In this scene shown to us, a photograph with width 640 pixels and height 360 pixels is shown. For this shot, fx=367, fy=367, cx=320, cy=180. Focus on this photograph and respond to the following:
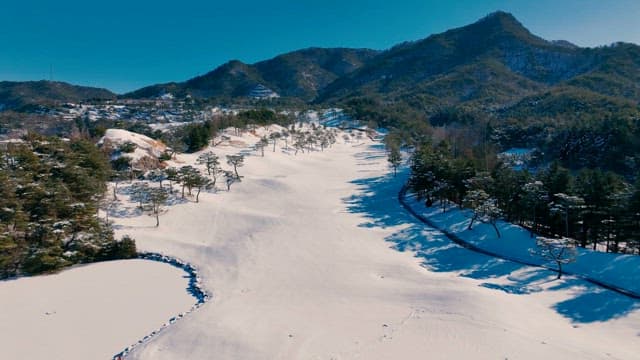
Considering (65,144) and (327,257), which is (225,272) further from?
(65,144)

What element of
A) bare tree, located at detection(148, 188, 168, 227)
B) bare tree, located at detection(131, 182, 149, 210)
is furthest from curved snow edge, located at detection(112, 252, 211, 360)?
bare tree, located at detection(131, 182, 149, 210)

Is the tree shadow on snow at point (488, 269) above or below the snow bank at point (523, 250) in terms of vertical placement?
below

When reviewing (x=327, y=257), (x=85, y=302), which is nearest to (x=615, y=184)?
(x=327, y=257)

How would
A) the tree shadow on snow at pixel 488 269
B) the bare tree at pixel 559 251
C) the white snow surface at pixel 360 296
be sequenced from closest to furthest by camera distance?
1. the white snow surface at pixel 360 296
2. the tree shadow on snow at pixel 488 269
3. the bare tree at pixel 559 251

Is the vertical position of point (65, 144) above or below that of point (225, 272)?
above

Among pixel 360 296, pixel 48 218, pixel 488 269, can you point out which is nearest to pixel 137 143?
pixel 48 218

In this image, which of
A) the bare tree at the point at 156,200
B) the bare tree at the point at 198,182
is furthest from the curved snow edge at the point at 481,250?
the bare tree at the point at 156,200

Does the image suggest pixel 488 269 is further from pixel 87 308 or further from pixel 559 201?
pixel 87 308

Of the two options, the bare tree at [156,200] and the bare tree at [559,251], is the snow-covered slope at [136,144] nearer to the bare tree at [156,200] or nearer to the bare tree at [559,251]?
the bare tree at [156,200]
